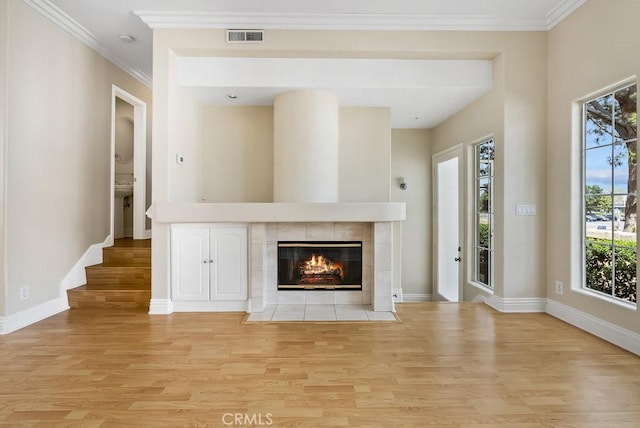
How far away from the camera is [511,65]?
3.71 m

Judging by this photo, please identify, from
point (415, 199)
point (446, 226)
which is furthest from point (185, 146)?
point (446, 226)

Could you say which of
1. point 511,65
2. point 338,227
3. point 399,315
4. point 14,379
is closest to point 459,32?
point 511,65

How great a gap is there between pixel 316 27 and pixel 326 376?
323cm

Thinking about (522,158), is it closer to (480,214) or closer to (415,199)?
(480,214)

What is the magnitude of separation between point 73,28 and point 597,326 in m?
5.73

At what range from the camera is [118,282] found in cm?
405

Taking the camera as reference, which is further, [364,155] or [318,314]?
[364,155]

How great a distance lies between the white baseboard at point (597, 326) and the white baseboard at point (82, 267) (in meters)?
4.98

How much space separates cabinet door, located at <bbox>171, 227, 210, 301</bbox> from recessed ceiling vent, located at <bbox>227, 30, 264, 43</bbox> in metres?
1.95

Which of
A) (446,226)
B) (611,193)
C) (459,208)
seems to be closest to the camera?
(611,193)

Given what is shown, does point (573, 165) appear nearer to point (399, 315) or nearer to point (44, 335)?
point (399, 315)

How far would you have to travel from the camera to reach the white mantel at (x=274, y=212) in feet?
12.0

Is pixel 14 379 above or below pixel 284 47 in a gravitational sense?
below

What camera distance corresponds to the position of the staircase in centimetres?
385
